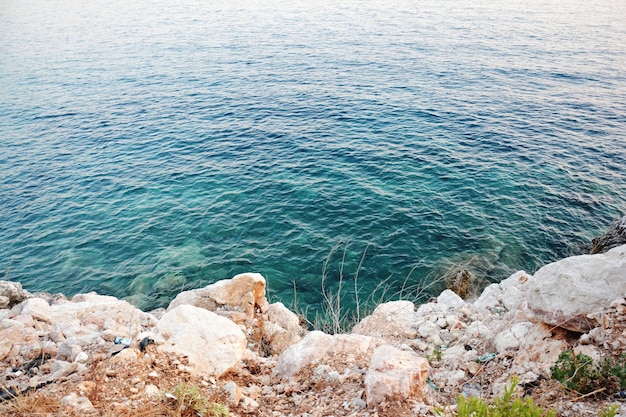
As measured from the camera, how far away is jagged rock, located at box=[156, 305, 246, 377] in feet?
23.7

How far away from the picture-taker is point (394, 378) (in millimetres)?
6160

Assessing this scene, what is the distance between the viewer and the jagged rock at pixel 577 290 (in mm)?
7160

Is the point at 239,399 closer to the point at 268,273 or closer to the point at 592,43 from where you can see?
the point at 268,273

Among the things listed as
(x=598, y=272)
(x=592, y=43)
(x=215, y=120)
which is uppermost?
(x=592, y=43)

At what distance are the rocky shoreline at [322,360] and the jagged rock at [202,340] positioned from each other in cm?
2

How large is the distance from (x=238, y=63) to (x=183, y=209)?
91.6 ft

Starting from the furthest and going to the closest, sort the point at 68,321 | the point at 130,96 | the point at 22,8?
the point at 22,8 → the point at 130,96 → the point at 68,321

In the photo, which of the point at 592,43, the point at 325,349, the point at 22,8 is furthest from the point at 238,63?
the point at 22,8

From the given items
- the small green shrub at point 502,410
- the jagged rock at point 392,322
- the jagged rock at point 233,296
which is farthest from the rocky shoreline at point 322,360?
the jagged rock at point 233,296

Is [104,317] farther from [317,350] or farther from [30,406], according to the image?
[317,350]

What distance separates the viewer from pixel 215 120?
3141 centimetres

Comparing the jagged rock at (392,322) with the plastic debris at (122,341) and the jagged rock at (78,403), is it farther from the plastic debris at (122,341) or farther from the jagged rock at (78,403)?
the jagged rock at (78,403)

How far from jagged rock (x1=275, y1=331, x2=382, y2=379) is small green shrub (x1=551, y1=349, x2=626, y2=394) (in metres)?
3.18

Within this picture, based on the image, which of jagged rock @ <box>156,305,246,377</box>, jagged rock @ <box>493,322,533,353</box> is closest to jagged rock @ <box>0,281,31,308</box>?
jagged rock @ <box>156,305,246,377</box>
